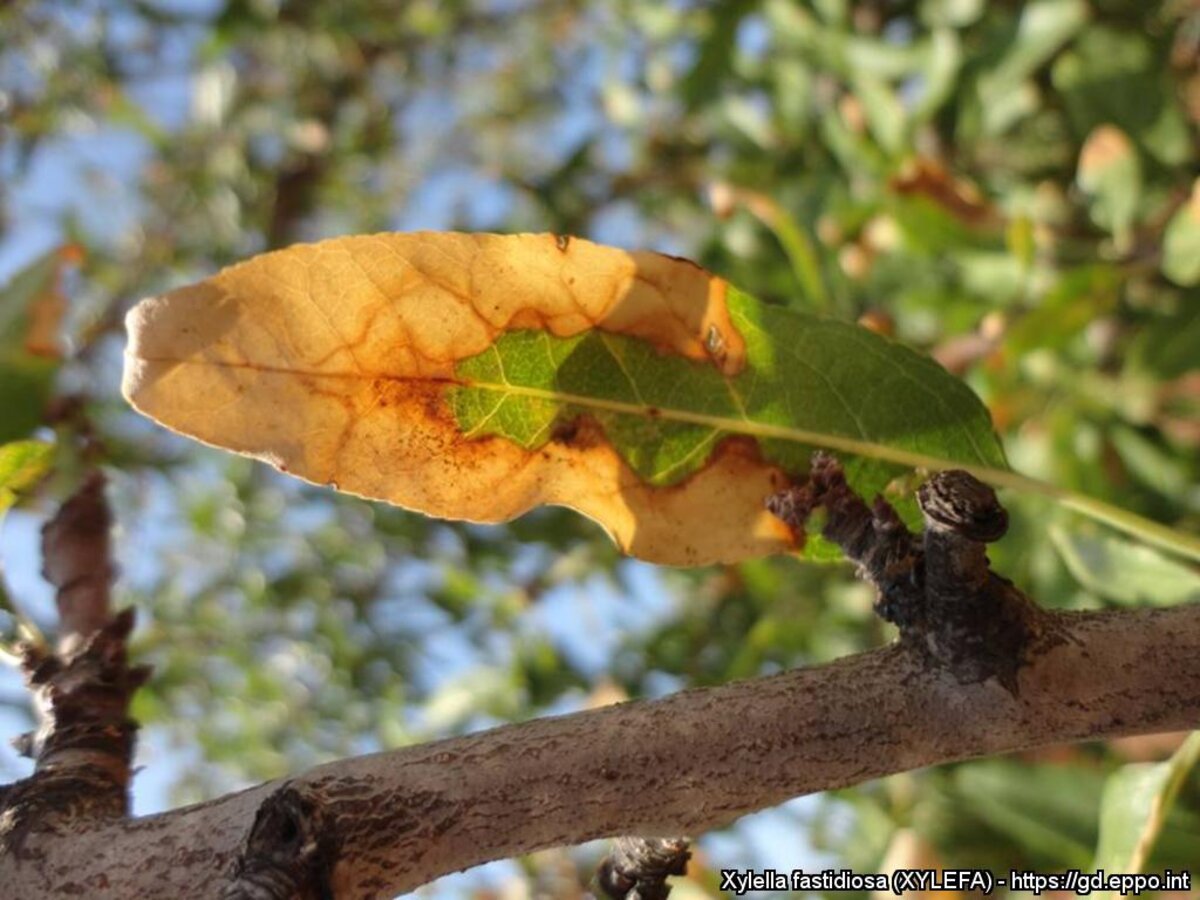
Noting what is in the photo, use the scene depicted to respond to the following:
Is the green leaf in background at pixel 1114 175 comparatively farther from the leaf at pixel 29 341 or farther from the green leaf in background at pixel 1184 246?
the leaf at pixel 29 341

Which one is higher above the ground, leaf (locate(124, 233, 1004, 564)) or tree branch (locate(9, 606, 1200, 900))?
leaf (locate(124, 233, 1004, 564))

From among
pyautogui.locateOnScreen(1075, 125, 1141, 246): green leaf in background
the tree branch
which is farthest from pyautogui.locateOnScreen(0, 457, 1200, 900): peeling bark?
pyautogui.locateOnScreen(1075, 125, 1141, 246): green leaf in background

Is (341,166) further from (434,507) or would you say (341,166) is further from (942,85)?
(434,507)

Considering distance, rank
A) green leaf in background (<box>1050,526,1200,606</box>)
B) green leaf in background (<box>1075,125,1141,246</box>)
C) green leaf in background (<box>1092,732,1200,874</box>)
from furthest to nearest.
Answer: green leaf in background (<box>1075,125,1141,246</box>)
green leaf in background (<box>1050,526,1200,606</box>)
green leaf in background (<box>1092,732,1200,874</box>)

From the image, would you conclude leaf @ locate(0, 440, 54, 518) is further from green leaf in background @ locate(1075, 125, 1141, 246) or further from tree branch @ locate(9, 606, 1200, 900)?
green leaf in background @ locate(1075, 125, 1141, 246)

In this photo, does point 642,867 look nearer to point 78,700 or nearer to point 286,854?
point 286,854

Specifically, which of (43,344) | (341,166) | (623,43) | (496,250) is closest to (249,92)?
(341,166)
